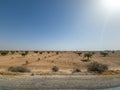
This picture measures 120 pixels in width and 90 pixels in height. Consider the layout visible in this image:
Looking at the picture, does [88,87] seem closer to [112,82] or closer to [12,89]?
[112,82]

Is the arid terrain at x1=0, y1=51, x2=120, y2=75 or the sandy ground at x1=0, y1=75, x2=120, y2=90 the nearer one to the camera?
the sandy ground at x1=0, y1=75, x2=120, y2=90

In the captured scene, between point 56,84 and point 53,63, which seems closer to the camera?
point 56,84

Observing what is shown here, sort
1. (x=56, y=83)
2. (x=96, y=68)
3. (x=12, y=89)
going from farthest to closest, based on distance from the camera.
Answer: (x=96, y=68)
(x=56, y=83)
(x=12, y=89)

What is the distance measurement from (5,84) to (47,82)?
15.3ft

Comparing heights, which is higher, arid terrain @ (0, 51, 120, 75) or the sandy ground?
arid terrain @ (0, 51, 120, 75)

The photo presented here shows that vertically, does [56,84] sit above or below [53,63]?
below

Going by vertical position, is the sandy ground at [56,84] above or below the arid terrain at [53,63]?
below

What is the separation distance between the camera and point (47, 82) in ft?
87.6

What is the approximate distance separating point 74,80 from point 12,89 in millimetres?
8410

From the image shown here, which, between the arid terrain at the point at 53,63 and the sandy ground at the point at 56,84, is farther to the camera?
the arid terrain at the point at 53,63

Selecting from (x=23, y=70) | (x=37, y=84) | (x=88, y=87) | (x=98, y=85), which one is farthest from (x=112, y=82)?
(x=23, y=70)

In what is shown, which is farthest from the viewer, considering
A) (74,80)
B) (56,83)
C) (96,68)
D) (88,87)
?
(96,68)

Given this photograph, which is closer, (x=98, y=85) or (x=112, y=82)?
(x=98, y=85)

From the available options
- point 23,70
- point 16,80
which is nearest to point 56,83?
point 16,80
